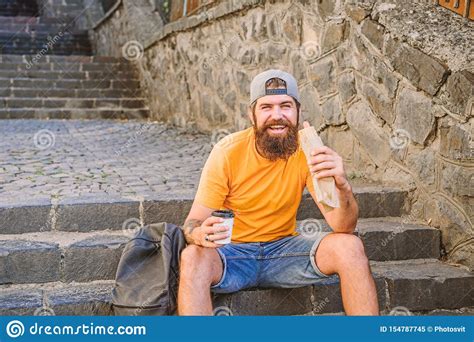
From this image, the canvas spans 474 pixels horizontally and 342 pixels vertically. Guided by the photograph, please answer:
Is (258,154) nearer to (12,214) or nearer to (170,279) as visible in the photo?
(170,279)

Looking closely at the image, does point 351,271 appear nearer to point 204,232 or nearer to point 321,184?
point 321,184

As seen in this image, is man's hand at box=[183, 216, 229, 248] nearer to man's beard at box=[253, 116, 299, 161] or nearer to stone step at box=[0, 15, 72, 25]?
man's beard at box=[253, 116, 299, 161]

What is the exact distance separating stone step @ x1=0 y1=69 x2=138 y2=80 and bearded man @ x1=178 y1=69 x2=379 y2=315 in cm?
808

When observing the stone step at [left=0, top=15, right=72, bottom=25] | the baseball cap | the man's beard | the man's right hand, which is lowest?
the man's right hand

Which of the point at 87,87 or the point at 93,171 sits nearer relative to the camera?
the point at 93,171

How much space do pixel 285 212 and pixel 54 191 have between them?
1.67 m

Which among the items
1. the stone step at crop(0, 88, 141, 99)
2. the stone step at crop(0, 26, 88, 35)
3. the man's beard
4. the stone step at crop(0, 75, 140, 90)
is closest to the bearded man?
the man's beard

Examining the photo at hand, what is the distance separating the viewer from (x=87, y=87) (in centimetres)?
1060

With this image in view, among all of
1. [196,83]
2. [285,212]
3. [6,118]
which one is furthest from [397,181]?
[6,118]

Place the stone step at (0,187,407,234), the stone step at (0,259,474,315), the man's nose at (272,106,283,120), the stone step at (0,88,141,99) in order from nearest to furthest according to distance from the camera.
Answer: the man's nose at (272,106,283,120), the stone step at (0,259,474,315), the stone step at (0,187,407,234), the stone step at (0,88,141,99)

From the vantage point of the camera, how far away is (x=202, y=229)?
2680 millimetres

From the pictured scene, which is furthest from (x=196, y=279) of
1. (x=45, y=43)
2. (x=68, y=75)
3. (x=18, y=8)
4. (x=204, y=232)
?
(x=18, y=8)

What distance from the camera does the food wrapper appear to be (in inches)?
105

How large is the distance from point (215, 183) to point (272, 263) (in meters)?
0.45
